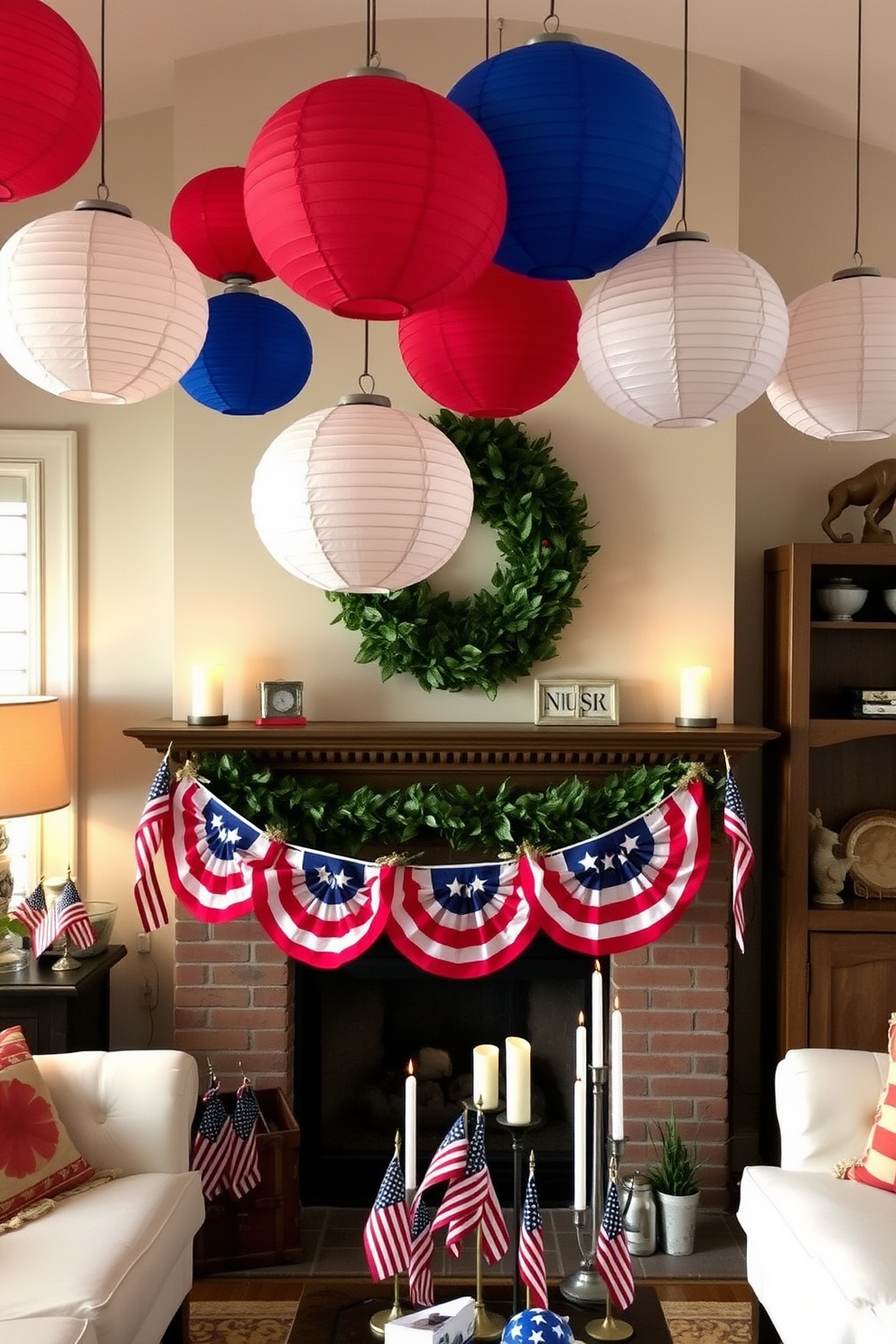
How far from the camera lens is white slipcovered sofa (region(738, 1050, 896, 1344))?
236cm

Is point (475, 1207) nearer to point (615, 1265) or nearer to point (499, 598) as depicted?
point (615, 1265)

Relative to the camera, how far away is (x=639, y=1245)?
3.48 m

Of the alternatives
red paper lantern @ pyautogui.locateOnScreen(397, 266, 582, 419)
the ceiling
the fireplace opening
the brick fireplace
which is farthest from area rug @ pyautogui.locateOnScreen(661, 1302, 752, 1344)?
the ceiling

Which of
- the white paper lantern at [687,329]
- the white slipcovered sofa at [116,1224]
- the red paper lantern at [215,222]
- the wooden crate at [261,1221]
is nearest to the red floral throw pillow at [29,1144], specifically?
the white slipcovered sofa at [116,1224]

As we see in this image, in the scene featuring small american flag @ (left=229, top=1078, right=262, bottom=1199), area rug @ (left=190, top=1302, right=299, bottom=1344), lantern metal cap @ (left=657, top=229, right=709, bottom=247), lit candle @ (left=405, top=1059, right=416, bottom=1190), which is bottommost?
area rug @ (left=190, top=1302, right=299, bottom=1344)

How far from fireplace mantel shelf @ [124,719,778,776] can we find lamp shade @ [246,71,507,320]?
2299 millimetres

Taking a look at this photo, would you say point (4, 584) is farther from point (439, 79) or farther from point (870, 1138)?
point (870, 1138)

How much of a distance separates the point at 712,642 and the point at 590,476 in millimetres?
637

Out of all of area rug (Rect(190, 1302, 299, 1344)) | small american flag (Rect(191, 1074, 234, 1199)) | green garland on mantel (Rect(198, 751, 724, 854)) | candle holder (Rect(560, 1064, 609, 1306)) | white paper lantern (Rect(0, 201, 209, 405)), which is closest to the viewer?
white paper lantern (Rect(0, 201, 209, 405))

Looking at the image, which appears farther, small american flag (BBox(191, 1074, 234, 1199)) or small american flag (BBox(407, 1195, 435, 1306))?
small american flag (BBox(191, 1074, 234, 1199))

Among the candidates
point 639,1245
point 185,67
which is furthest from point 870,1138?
point 185,67

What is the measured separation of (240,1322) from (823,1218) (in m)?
1.50

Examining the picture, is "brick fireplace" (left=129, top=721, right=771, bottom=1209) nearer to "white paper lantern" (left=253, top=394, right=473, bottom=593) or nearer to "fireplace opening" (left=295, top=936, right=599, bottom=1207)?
"fireplace opening" (left=295, top=936, right=599, bottom=1207)

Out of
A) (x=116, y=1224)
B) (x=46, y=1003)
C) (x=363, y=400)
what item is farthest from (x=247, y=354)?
(x=46, y=1003)
